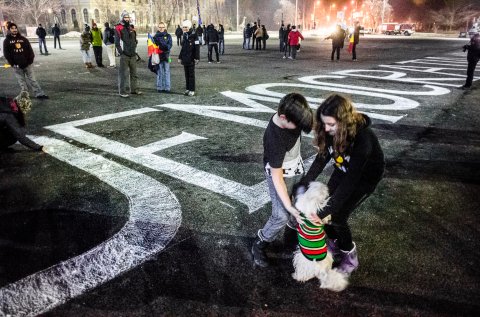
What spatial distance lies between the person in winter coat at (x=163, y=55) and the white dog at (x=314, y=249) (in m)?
8.18

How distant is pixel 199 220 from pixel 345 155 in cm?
182

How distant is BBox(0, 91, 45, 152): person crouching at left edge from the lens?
5.30 meters

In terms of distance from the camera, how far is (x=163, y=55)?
31.8ft

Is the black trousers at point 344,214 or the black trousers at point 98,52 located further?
the black trousers at point 98,52

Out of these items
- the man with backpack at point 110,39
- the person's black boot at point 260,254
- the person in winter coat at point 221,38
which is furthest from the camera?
the person in winter coat at point 221,38

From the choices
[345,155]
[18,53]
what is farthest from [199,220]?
[18,53]

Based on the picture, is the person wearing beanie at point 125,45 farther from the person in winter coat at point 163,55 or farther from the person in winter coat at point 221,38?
the person in winter coat at point 221,38

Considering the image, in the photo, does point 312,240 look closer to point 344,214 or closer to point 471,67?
point 344,214

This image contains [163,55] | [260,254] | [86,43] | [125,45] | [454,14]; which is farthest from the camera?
[454,14]

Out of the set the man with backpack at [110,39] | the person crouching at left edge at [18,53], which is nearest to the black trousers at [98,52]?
the man with backpack at [110,39]

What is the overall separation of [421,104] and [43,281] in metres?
8.88

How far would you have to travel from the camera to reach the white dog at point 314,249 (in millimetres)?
2488

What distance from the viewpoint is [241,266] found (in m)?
3.00

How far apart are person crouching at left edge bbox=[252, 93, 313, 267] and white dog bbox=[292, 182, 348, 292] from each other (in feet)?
0.37
